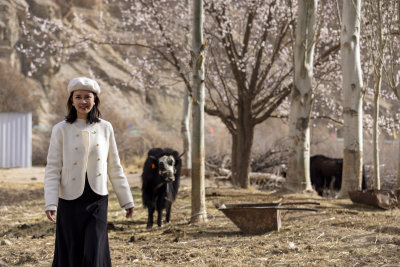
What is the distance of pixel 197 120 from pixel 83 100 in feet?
12.3

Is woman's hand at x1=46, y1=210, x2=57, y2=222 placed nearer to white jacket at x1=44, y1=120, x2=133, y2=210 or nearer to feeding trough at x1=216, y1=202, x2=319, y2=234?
white jacket at x1=44, y1=120, x2=133, y2=210

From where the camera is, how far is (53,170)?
4090mm

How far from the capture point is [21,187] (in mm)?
14211

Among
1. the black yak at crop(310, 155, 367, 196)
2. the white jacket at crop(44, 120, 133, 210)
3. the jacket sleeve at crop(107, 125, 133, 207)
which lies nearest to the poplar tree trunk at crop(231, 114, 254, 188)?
the black yak at crop(310, 155, 367, 196)

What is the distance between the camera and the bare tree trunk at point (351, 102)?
1040cm

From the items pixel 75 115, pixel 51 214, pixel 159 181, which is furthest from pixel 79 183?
pixel 159 181

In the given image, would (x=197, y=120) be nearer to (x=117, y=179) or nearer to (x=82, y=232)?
(x=117, y=179)

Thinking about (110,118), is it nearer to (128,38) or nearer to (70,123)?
(128,38)

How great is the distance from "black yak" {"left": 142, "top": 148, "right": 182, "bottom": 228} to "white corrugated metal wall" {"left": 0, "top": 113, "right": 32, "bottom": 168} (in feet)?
45.3

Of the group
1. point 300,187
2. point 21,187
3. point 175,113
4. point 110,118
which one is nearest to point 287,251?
point 300,187

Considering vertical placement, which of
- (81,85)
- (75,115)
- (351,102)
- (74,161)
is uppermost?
(351,102)

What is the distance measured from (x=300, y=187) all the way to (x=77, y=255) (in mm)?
7212

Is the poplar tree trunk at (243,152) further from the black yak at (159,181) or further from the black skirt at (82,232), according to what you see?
the black skirt at (82,232)

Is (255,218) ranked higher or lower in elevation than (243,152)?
lower
